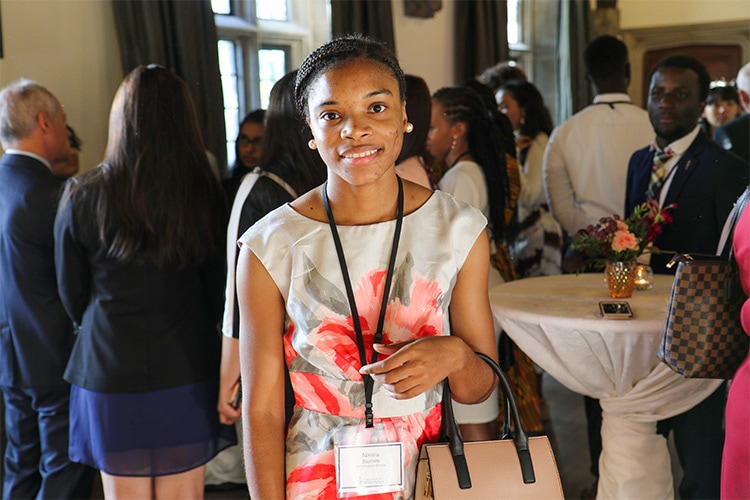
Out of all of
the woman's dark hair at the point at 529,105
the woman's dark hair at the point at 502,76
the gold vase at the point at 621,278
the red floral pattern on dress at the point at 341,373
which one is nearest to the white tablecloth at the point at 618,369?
the gold vase at the point at 621,278

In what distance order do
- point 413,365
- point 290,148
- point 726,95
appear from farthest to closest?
point 726,95 → point 290,148 → point 413,365

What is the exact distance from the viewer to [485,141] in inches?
126

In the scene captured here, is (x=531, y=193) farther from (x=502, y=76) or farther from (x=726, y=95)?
(x=726, y=95)

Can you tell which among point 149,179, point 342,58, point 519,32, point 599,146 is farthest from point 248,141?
point 519,32

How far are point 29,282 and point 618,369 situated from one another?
198 cm

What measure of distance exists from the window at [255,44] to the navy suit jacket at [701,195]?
2.33 m

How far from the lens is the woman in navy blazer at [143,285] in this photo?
2.23 m

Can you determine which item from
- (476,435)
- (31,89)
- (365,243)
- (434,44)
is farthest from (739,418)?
(434,44)

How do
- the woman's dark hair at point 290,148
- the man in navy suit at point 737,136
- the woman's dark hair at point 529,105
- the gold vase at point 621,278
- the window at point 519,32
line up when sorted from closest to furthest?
the woman's dark hair at point 290,148 → the gold vase at point 621,278 → the man in navy suit at point 737,136 → the woman's dark hair at point 529,105 → the window at point 519,32

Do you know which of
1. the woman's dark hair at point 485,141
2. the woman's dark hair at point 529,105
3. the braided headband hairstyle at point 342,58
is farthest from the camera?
the woman's dark hair at point 529,105

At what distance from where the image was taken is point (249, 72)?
4.36 metres

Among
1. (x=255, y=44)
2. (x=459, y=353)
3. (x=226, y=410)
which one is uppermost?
(x=255, y=44)

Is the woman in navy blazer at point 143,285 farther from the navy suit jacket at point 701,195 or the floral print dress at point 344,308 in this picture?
the navy suit jacket at point 701,195

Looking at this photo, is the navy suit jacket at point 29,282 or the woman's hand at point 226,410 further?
the navy suit jacket at point 29,282
